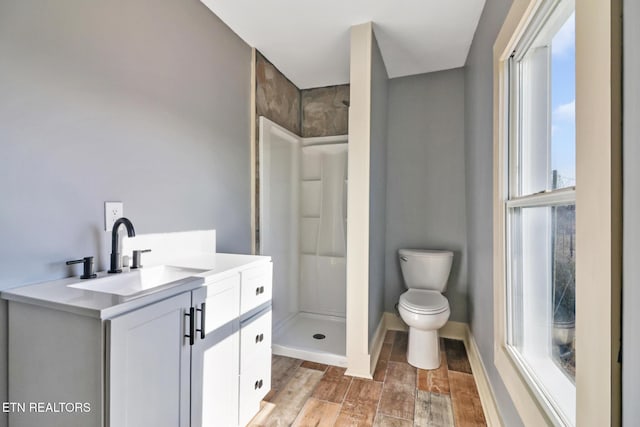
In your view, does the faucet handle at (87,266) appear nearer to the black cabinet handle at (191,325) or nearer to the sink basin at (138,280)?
the sink basin at (138,280)

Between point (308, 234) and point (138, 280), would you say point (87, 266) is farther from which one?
point (308, 234)

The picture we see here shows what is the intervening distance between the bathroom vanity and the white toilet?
1372mm

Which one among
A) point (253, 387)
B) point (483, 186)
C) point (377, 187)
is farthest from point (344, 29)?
point (253, 387)

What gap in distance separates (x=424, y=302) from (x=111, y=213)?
204 cm

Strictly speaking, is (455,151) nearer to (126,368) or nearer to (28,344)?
(126,368)

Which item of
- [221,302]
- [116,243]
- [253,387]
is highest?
[116,243]

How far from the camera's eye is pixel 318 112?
119 inches

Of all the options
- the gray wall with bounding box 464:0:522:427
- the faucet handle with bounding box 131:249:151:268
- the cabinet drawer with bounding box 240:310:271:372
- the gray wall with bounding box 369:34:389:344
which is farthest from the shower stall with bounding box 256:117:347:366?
the faucet handle with bounding box 131:249:151:268

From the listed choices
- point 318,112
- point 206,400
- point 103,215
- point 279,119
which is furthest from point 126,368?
point 318,112

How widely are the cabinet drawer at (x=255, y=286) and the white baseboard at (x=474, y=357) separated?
132cm

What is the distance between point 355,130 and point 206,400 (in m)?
1.72

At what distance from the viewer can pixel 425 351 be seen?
2.13 metres

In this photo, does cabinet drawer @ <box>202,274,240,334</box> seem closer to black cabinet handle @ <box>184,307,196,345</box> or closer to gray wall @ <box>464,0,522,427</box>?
black cabinet handle @ <box>184,307,196,345</box>

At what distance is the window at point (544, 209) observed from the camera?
35.7 inches
